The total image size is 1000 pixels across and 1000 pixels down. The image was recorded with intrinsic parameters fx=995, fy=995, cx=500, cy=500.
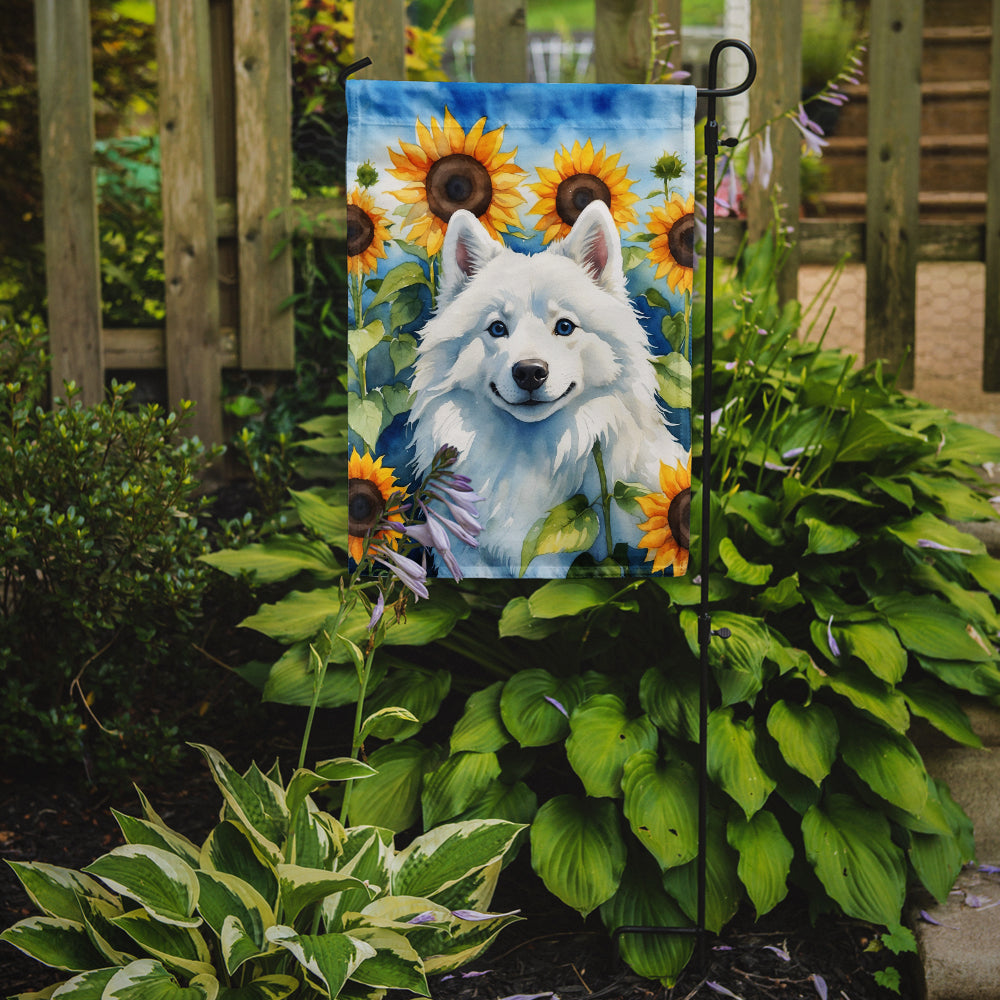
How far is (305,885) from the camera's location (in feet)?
4.66

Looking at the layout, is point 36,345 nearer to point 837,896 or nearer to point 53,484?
point 53,484

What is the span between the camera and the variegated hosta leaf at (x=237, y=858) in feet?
5.19

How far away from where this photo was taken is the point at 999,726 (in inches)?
85.4

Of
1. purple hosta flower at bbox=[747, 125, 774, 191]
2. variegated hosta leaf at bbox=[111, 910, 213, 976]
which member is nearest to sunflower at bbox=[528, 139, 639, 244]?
purple hosta flower at bbox=[747, 125, 774, 191]

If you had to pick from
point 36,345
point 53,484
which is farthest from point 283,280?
point 53,484

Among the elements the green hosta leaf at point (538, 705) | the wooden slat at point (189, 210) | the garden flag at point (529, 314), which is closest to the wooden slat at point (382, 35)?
the wooden slat at point (189, 210)

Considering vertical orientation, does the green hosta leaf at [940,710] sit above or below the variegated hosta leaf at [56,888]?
above

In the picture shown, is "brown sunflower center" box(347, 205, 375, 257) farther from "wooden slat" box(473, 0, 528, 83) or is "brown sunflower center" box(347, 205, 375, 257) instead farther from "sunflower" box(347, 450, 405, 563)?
"wooden slat" box(473, 0, 528, 83)

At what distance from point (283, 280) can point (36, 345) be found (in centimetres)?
76

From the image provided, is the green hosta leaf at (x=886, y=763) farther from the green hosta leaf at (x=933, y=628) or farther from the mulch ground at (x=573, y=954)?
the mulch ground at (x=573, y=954)

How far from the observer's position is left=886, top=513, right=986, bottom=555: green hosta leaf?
6.78 feet

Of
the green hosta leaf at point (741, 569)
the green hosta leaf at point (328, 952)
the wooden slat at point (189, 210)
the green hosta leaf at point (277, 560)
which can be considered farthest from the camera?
the wooden slat at point (189, 210)

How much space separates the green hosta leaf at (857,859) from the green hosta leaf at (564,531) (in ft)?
2.23

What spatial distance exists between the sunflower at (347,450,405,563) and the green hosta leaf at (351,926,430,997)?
63cm
